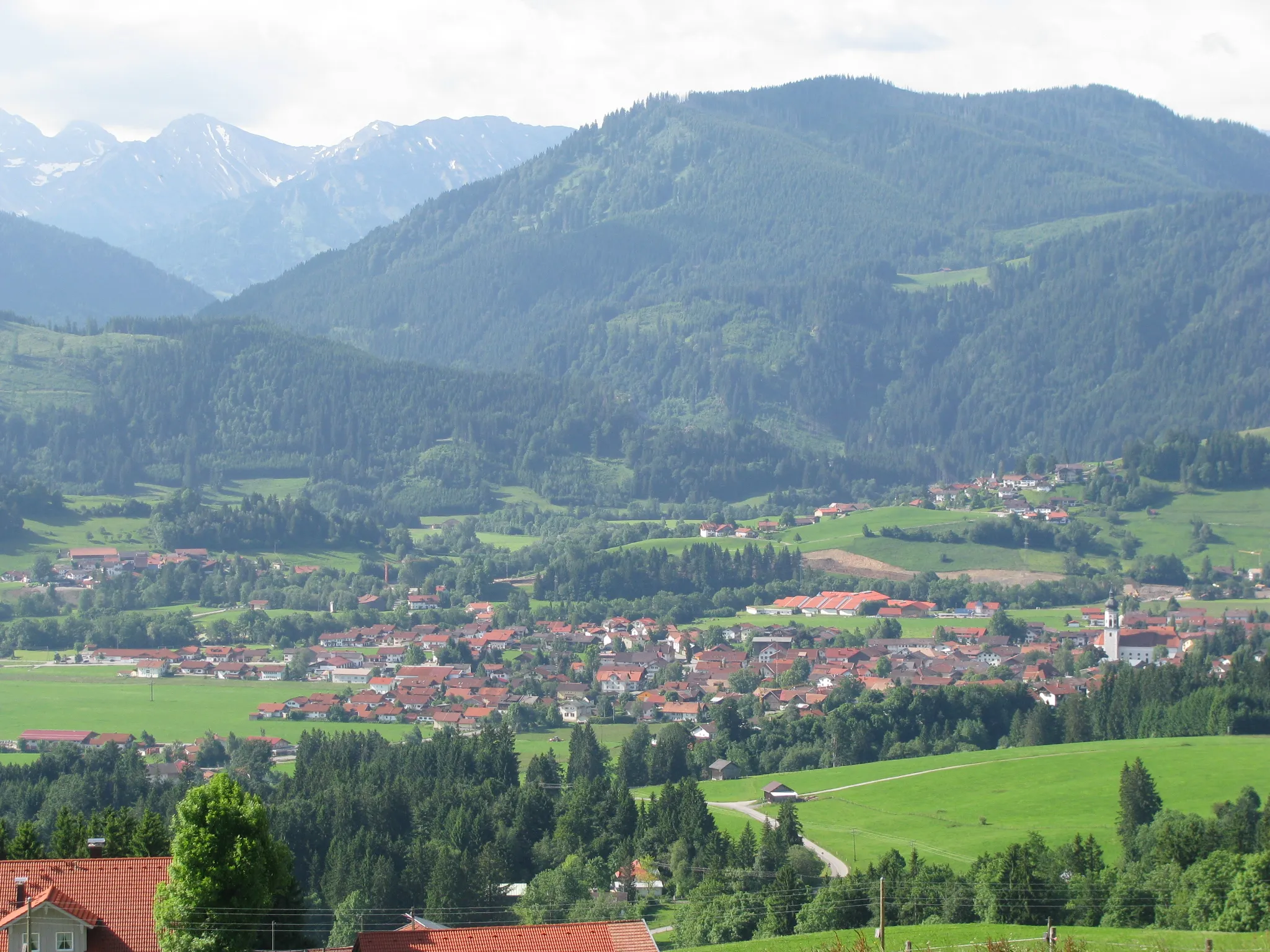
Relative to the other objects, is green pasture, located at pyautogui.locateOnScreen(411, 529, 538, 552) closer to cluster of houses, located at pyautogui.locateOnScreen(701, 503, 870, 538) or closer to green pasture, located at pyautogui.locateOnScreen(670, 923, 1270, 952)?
cluster of houses, located at pyautogui.locateOnScreen(701, 503, 870, 538)

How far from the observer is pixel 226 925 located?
33406 mm

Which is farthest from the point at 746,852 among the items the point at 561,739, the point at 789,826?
the point at 561,739

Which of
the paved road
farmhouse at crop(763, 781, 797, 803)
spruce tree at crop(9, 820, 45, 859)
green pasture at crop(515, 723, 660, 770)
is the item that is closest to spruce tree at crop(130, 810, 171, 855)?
spruce tree at crop(9, 820, 45, 859)

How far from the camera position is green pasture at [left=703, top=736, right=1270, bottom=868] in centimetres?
6694

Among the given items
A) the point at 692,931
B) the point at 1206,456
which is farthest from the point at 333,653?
the point at 1206,456

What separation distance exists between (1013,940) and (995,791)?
37.3m

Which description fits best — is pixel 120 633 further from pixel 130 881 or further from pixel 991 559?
pixel 130 881

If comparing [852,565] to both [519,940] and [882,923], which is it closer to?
[519,940]

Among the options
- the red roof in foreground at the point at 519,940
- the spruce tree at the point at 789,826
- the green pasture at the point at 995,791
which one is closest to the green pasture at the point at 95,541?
the green pasture at the point at 995,791

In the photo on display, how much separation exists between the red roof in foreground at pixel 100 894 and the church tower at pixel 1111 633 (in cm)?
9358

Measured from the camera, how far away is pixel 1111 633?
401 feet

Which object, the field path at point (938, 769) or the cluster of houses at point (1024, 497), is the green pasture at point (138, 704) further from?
the cluster of houses at point (1024, 497)

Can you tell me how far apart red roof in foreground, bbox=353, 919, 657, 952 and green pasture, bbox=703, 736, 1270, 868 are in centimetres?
3014

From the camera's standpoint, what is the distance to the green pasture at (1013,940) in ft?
119
